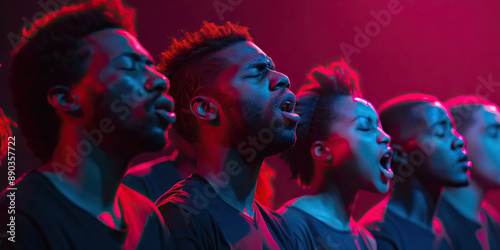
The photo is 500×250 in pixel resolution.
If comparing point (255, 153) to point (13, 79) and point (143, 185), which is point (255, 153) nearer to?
point (143, 185)

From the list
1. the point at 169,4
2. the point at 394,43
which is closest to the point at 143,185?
the point at 169,4

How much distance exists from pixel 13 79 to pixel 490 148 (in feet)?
7.54

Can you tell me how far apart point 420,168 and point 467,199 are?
0.50 m

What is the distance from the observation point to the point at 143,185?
207 centimetres

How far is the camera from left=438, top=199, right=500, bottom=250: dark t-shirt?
2664 millimetres

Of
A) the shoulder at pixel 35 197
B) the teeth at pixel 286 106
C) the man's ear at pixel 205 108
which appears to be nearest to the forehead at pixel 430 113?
the teeth at pixel 286 106

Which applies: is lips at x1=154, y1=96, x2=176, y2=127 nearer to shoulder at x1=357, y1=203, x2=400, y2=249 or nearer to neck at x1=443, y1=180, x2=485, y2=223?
shoulder at x1=357, y1=203, x2=400, y2=249

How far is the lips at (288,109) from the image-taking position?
1.82 m

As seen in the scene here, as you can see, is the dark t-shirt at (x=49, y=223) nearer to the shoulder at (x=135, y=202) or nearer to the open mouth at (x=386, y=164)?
the shoulder at (x=135, y=202)

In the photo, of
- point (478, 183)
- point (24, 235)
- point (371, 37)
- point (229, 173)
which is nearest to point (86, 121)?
point (24, 235)

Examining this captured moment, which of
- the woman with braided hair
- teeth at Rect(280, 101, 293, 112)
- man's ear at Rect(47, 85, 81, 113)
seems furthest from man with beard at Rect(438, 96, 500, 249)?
man's ear at Rect(47, 85, 81, 113)

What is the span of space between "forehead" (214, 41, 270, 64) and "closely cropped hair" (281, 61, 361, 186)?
19.6 inches

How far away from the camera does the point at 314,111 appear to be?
2.32 meters

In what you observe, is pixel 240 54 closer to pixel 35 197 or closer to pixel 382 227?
pixel 35 197
